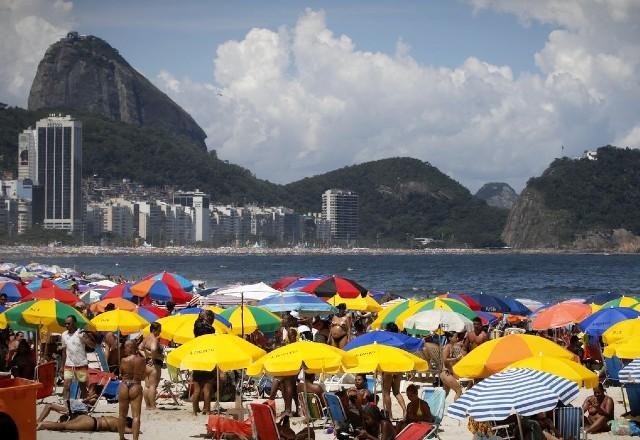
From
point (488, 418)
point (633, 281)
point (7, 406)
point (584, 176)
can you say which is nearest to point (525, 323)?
point (488, 418)

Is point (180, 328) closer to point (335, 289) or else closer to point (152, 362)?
point (152, 362)

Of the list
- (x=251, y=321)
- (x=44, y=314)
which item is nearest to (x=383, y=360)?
(x=251, y=321)

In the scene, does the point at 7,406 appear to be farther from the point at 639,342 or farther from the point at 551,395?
the point at 639,342

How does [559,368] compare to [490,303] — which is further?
[490,303]

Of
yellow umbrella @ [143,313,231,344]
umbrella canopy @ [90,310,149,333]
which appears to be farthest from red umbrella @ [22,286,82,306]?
yellow umbrella @ [143,313,231,344]

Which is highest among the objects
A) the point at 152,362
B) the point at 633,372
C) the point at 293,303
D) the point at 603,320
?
the point at 293,303

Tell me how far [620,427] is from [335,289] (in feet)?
29.8

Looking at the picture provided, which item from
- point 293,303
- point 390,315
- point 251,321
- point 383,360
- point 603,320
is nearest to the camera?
point 383,360

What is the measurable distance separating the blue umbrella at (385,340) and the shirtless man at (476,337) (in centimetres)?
142

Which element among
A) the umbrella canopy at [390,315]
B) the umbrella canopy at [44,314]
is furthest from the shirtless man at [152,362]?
the umbrella canopy at [390,315]

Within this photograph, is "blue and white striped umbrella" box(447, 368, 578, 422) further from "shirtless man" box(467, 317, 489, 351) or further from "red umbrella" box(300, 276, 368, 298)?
"red umbrella" box(300, 276, 368, 298)

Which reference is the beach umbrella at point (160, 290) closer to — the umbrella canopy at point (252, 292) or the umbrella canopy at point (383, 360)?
the umbrella canopy at point (252, 292)

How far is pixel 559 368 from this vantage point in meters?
10.8

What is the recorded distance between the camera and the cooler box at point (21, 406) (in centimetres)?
646
